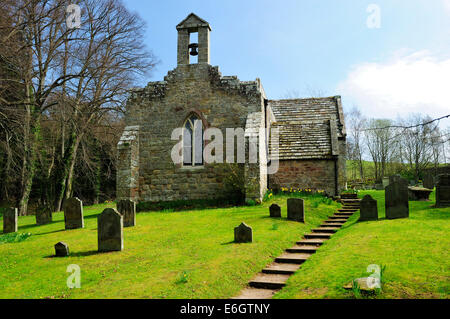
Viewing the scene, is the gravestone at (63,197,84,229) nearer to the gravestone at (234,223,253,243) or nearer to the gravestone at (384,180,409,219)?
the gravestone at (234,223,253,243)

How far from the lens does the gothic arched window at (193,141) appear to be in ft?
58.0

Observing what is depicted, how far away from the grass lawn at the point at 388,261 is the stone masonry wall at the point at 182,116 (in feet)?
27.5

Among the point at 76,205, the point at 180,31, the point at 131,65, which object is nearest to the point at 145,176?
the point at 76,205

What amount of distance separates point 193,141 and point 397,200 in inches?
391

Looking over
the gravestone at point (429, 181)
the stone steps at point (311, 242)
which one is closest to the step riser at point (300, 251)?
the stone steps at point (311, 242)

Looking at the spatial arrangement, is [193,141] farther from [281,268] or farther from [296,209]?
[281,268]

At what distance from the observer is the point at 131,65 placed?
25109 mm

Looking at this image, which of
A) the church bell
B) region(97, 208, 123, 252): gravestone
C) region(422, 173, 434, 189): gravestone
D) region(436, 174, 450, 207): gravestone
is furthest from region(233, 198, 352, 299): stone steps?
the church bell

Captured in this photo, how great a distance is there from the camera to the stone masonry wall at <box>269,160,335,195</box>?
17969 millimetres

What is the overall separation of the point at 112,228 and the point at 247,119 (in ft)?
31.1

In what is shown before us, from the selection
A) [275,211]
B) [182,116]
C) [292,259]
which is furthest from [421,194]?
[182,116]

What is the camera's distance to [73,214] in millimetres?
12750

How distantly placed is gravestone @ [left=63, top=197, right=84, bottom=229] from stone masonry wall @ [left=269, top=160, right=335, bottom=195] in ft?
32.3

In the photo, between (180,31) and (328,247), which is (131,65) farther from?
(328,247)
